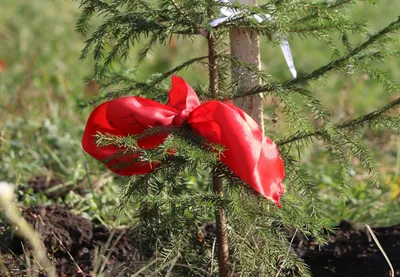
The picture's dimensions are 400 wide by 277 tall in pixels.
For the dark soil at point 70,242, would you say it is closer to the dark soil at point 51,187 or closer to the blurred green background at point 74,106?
the blurred green background at point 74,106

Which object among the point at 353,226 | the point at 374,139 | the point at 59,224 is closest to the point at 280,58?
the point at 374,139

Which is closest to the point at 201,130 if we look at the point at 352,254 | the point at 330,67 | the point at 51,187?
the point at 330,67

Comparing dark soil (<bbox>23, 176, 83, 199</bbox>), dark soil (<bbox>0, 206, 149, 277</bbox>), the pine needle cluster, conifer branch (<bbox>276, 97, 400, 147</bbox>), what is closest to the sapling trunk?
the pine needle cluster

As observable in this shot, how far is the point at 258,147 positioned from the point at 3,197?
0.75 meters

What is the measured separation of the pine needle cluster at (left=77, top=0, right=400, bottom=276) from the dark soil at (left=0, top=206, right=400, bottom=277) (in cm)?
42

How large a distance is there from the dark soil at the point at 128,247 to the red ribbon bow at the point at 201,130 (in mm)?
537

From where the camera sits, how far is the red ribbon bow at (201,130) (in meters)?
1.89

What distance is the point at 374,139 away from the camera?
425 cm

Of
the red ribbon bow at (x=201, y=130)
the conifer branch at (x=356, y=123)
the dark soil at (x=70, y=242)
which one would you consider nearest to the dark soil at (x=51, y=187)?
the dark soil at (x=70, y=242)

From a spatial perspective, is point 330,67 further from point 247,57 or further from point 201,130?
point 201,130

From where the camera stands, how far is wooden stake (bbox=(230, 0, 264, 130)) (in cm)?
213

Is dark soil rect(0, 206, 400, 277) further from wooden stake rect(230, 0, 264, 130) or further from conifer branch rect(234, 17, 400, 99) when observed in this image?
conifer branch rect(234, 17, 400, 99)

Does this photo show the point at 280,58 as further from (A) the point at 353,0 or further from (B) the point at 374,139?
(A) the point at 353,0

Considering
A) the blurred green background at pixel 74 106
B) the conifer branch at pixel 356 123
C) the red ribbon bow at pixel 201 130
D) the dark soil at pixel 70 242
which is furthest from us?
the blurred green background at pixel 74 106
